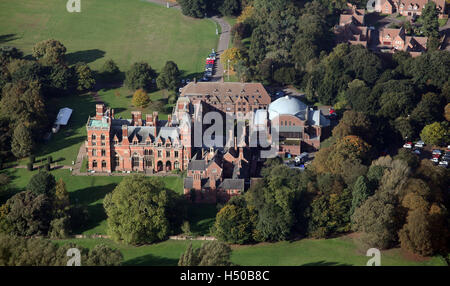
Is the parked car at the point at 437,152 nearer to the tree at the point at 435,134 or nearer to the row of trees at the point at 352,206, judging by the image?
the tree at the point at 435,134

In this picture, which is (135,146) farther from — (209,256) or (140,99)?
(209,256)

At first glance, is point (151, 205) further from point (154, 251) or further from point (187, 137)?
point (187, 137)

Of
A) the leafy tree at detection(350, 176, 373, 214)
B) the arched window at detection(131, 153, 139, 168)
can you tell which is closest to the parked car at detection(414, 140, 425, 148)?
the leafy tree at detection(350, 176, 373, 214)

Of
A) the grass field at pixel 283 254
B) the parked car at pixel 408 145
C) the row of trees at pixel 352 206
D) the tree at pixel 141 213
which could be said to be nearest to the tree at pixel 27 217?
the grass field at pixel 283 254

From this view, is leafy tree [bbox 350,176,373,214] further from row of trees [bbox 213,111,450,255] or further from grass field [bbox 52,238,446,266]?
grass field [bbox 52,238,446,266]

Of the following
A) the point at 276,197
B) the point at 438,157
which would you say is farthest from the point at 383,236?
the point at 438,157

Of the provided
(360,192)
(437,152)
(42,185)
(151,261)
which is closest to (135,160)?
(42,185)
